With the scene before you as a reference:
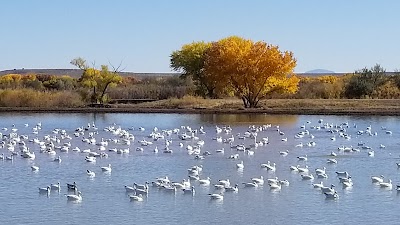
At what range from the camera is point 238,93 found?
60.9 meters

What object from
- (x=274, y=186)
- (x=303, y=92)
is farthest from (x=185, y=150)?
(x=303, y=92)

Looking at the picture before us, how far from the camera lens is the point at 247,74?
195ft

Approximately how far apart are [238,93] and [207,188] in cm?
3930

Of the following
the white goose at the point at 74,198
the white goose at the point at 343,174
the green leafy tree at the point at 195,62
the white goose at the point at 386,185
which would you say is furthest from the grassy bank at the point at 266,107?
the white goose at the point at 74,198

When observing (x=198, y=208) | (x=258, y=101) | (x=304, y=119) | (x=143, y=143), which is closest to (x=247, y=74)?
(x=258, y=101)

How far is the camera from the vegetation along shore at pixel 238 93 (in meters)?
59.2

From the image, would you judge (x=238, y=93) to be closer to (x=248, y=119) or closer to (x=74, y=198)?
(x=248, y=119)

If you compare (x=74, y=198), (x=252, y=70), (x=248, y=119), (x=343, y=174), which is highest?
(x=252, y=70)

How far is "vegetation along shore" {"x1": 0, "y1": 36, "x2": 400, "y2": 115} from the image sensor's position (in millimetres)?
59219

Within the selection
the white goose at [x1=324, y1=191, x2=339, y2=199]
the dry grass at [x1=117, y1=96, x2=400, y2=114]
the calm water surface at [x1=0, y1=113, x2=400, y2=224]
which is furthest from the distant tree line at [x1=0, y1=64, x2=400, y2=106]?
the white goose at [x1=324, y1=191, x2=339, y2=199]

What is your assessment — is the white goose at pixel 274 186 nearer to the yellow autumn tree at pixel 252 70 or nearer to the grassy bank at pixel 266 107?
the grassy bank at pixel 266 107

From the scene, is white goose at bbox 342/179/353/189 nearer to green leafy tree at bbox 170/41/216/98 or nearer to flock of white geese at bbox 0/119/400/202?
flock of white geese at bbox 0/119/400/202

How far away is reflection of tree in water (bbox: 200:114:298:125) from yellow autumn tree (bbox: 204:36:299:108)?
5.31 m

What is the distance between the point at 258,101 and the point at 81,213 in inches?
1715
